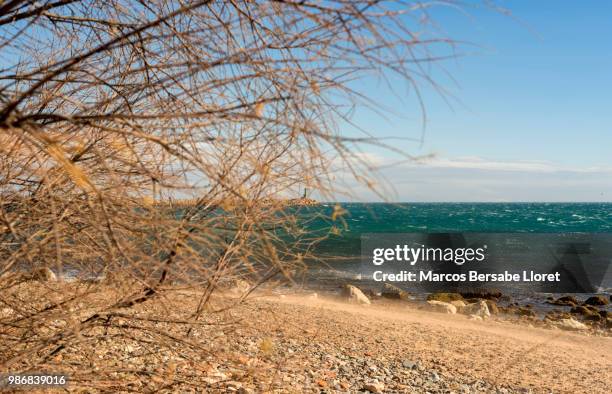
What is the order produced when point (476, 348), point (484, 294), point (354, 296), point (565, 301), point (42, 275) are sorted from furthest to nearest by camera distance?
point (484, 294)
point (565, 301)
point (354, 296)
point (476, 348)
point (42, 275)

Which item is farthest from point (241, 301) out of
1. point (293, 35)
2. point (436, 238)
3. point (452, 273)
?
point (436, 238)

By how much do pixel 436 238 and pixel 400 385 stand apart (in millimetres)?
33741

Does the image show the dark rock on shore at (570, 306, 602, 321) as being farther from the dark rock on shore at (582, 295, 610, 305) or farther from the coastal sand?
the coastal sand

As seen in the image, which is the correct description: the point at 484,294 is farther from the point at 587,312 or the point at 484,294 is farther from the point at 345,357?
the point at 345,357

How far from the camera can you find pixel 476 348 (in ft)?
31.6

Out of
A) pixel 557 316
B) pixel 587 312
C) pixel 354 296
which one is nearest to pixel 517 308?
pixel 557 316

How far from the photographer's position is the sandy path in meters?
8.01

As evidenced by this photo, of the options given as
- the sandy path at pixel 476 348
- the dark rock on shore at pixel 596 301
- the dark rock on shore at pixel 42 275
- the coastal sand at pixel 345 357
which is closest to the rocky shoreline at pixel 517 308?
the dark rock on shore at pixel 596 301

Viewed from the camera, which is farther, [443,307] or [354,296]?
[354,296]

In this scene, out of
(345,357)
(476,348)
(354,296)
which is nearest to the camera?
(345,357)

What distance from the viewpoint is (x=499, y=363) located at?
8664mm

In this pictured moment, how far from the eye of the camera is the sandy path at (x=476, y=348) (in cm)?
801

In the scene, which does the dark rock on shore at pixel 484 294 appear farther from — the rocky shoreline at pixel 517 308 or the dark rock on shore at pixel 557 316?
the dark rock on shore at pixel 557 316

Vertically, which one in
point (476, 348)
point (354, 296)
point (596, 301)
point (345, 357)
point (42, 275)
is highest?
point (42, 275)
